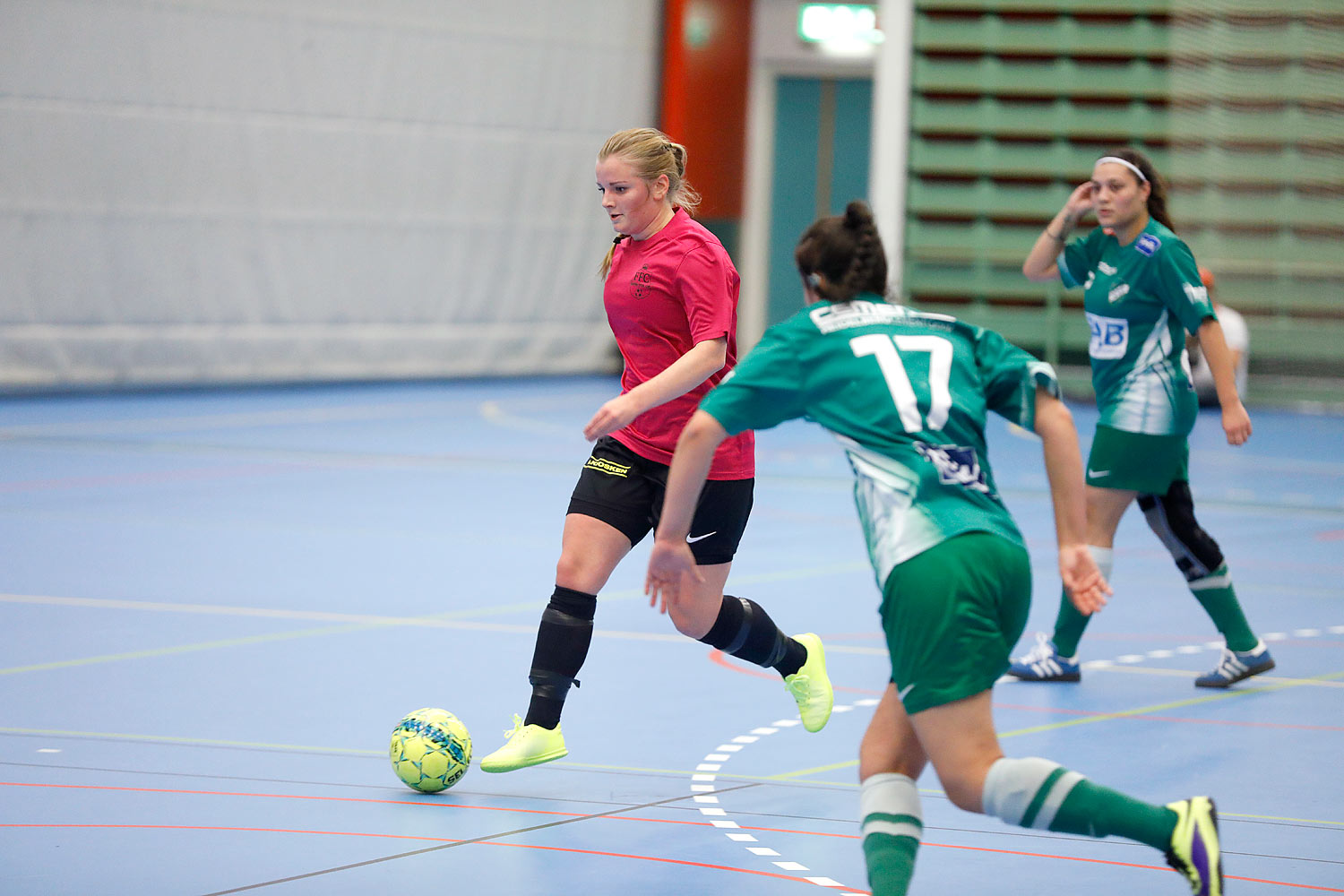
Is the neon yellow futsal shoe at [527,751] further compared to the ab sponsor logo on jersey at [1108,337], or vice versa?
the ab sponsor logo on jersey at [1108,337]

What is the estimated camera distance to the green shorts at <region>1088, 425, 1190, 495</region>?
20.2ft

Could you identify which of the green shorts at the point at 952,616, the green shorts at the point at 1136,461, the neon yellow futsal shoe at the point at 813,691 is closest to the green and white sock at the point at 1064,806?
the green shorts at the point at 952,616

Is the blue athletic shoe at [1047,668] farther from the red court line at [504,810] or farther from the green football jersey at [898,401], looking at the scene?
the green football jersey at [898,401]

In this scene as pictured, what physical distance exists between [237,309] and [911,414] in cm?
1437

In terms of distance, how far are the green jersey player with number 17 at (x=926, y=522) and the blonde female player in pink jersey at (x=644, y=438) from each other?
1067 millimetres

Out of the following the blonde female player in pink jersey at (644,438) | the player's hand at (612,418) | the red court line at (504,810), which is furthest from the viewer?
the blonde female player in pink jersey at (644,438)

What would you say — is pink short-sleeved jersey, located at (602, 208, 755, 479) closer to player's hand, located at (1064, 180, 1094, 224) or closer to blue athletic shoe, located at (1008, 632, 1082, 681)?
player's hand, located at (1064, 180, 1094, 224)

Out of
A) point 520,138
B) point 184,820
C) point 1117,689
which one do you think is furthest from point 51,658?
point 520,138

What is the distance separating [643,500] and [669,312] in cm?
53

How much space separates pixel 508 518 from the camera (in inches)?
395

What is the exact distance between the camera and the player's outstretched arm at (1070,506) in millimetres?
3412

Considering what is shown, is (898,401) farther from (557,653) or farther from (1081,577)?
(557,653)

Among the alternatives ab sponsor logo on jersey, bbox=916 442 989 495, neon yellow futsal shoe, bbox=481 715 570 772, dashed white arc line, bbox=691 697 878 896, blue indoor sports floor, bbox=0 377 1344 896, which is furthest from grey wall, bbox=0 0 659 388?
ab sponsor logo on jersey, bbox=916 442 989 495

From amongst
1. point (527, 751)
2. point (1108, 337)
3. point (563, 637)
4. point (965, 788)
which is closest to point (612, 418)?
point (563, 637)
